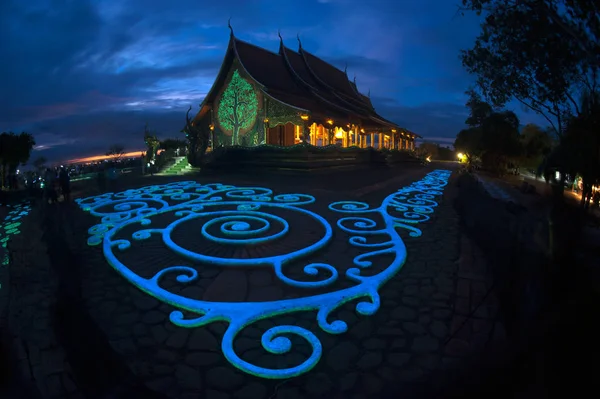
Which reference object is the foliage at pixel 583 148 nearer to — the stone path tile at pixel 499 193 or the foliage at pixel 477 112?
the stone path tile at pixel 499 193

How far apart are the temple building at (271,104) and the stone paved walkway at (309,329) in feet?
44.0

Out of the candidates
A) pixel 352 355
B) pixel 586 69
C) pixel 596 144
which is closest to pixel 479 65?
pixel 586 69

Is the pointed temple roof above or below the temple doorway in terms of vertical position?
above

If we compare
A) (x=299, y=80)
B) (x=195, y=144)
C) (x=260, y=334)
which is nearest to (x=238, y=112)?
(x=195, y=144)

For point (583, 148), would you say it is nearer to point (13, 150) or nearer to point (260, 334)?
point (260, 334)

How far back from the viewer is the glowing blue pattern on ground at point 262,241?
260 cm

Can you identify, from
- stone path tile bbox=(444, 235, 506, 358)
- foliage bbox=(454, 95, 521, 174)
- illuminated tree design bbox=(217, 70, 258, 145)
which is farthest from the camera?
illuminated tree design bbox=(217, 70, 258, 145)

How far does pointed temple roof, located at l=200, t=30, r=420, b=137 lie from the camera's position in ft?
57.2

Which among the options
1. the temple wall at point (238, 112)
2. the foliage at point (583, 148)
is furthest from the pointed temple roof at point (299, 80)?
the foliage at point (583, 148)

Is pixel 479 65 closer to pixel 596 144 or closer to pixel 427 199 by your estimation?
pixel 596 144

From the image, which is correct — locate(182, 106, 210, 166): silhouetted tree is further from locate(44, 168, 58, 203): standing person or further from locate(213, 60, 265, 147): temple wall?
locate(44, 168, 58, 203): standing person

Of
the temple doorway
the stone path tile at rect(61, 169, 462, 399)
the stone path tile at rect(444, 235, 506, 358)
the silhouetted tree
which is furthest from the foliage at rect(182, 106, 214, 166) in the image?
the stone path tile at rect(444, 235, 506, 358)

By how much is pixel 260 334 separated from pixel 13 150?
26522 mm

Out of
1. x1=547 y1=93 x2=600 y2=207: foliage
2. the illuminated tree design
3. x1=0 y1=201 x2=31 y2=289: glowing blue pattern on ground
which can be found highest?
the illuminated tree design
